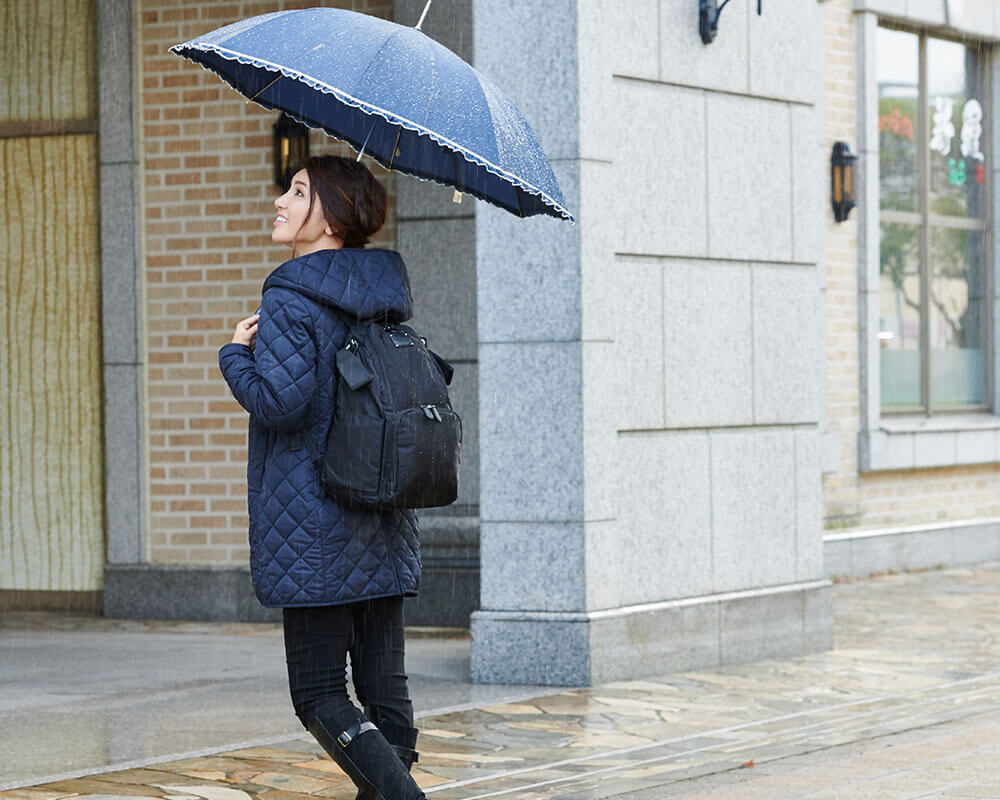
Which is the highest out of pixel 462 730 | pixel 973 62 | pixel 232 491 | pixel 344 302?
pixel 973 62

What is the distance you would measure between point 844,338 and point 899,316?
981 mm

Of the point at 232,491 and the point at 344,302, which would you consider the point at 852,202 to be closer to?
the point at 232,491

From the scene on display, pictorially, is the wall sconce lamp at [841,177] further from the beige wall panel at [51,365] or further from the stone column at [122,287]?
the beige wall panel at [51,365]

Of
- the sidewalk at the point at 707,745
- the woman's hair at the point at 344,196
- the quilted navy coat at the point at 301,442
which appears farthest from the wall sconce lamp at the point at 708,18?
the quilted navy coat at the point at 301,442

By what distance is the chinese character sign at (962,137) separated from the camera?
14.5m

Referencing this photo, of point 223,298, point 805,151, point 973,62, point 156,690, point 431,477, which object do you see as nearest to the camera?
point 431,477

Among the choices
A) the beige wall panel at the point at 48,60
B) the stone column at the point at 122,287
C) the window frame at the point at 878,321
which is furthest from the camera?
the window frame at the point at 878,321

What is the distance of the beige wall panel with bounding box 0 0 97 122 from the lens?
10805mm

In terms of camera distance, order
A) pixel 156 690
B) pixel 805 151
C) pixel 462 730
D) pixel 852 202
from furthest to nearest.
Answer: pixel 852 202 → pixel 805 151 → pixel 156 690 → pixel 462 730

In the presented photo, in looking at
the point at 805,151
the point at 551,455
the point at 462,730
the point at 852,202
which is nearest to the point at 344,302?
the point at 462,730

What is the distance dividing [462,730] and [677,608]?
175 cm

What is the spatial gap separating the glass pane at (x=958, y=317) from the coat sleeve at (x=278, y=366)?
33.4 ft

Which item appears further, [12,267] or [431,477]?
[12,267]

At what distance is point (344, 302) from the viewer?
16.2ft
